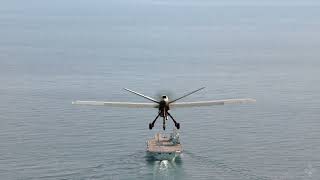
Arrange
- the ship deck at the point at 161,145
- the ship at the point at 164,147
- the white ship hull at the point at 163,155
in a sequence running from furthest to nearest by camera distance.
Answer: the ship deck at the point at 161,145
the ship at the point at 164,147
the white ship hull at the point at 163,155

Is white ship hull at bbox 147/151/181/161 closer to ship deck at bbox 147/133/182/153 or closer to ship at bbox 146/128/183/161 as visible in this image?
ship at bbox 146/128/183/161

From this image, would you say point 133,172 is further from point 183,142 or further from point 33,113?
point 33,113

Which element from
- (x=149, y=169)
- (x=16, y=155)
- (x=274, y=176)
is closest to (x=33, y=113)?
(x=16, y=155)

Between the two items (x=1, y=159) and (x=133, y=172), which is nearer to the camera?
(x=133, y=172)

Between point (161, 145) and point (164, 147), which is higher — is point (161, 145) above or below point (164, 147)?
above

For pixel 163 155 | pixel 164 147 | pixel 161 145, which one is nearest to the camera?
pixel 163 155

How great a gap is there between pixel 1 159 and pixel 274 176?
220 ft

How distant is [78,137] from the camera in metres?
170

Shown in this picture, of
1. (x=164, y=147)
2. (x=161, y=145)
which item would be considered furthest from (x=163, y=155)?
(x=161, y=145)

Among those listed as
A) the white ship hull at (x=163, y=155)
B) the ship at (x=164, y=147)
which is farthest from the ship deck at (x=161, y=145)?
the white ship hull at (x=163, y=155)

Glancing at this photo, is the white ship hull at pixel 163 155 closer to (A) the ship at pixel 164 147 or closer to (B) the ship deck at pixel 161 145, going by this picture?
(A) the ship at pixel 164 147

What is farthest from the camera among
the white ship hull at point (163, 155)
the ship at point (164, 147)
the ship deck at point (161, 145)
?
the ship deck at point (161, 145)

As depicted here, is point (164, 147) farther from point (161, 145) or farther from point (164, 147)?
point (161, 145)

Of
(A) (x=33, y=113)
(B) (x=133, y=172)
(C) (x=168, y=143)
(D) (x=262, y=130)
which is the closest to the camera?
(B) (x=133, y=172)
